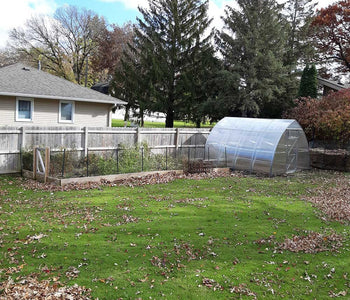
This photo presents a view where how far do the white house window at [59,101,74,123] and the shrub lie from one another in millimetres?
13147

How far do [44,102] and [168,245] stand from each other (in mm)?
13491

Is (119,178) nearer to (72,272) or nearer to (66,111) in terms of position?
(66,111)

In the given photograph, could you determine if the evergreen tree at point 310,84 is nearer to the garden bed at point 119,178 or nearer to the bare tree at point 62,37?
the garden bed at point 119,178

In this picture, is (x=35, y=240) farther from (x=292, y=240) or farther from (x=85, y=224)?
(x=292, y=240)

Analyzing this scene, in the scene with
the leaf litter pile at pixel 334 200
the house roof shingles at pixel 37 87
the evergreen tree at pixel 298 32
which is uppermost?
the evergreen tree at pixel 298 32

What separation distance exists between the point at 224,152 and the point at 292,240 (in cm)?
1049

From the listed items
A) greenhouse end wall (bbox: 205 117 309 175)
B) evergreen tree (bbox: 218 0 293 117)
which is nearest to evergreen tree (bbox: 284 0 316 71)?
evergreen tree (bbox: 218 0 293 117)

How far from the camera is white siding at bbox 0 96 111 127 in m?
16.2

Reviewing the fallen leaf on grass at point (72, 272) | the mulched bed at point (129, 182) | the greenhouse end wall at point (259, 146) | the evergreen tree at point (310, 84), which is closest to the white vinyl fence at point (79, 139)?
the mulched bed at point (129, 182)

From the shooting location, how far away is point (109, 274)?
5.19 metres

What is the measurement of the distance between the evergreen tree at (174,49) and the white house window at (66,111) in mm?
11748

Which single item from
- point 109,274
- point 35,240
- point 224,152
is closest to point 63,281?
point 109,274

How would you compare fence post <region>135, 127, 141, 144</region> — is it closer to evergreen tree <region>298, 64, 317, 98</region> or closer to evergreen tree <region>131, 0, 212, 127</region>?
evergreen tree <region>298, 64, 317, 98</region>

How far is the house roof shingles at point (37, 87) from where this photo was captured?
53.9 feet
